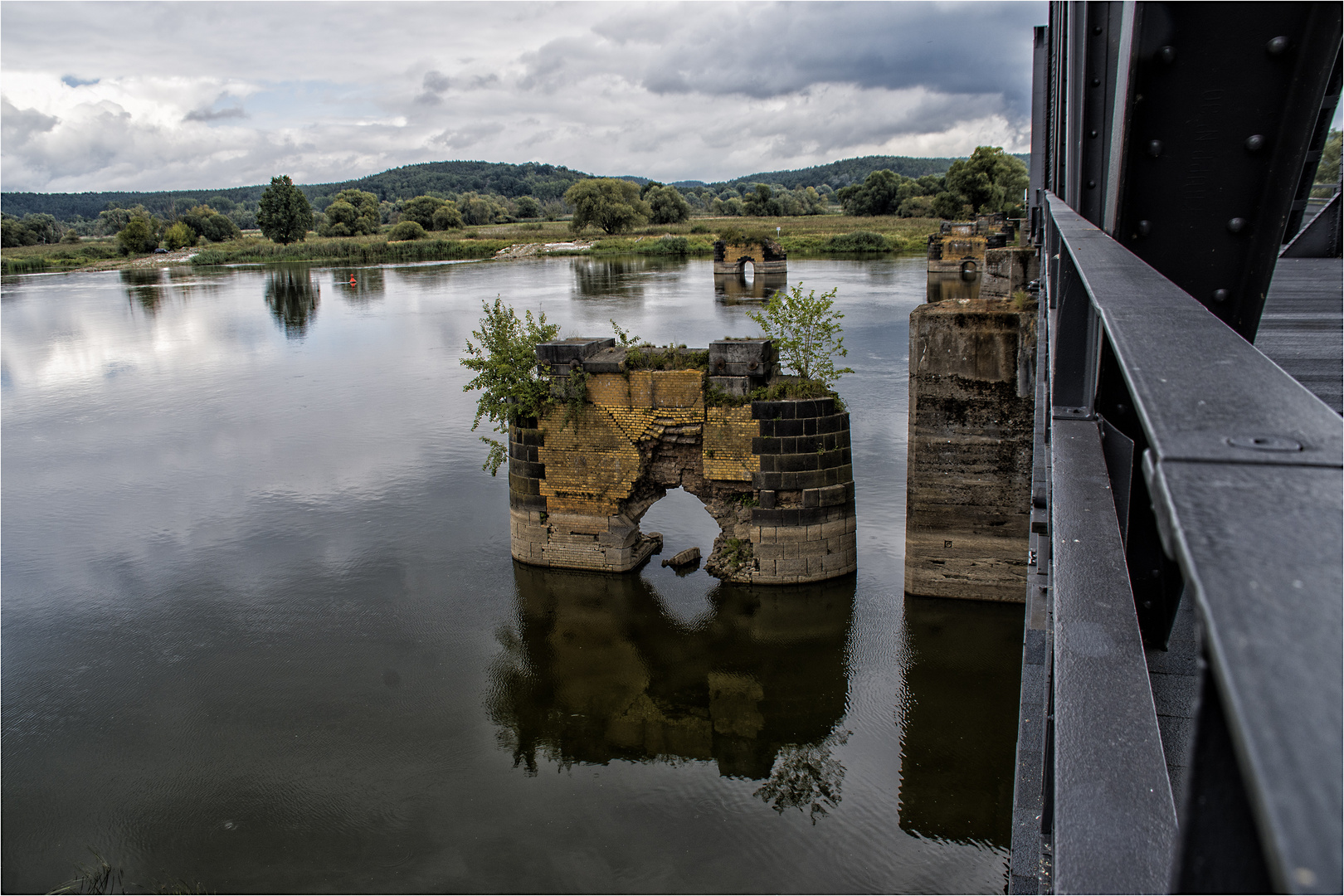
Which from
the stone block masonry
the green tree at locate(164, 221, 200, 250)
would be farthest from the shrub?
the stone block masonry

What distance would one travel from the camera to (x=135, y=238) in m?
89.8

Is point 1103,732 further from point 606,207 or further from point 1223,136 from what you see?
point 606,207

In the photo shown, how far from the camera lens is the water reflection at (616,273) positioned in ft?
145

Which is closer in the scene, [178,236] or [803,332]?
[803,332]

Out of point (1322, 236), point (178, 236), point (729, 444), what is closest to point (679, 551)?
point (729, 444)

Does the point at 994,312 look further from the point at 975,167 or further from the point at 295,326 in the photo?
the point at 975,167

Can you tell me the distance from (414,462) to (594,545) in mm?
6744

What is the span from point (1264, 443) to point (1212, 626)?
0.28 meters

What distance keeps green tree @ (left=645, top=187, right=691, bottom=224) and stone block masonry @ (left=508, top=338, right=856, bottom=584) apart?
266 feet

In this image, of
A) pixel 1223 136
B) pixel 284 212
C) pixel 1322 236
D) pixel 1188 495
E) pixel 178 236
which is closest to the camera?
pixel 1188 495

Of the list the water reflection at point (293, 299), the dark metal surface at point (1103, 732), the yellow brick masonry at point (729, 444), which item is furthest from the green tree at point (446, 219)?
the dark metal surface at point (1103, 732)

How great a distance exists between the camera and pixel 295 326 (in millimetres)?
36719

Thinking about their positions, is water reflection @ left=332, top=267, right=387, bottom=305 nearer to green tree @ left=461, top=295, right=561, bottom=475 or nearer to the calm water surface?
the calm water surface

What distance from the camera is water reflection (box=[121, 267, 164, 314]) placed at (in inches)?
1880
